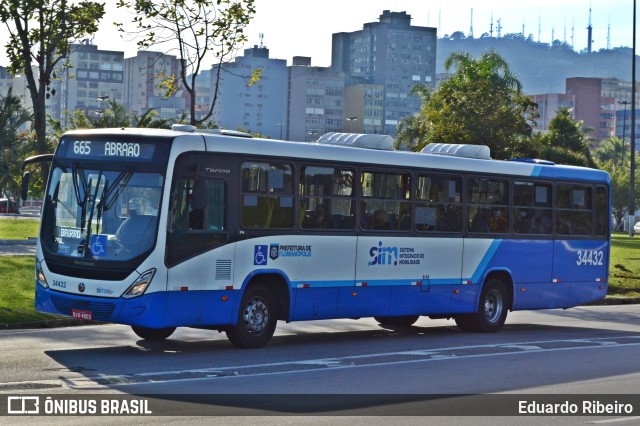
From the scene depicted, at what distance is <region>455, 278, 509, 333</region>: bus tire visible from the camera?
71.6 ft

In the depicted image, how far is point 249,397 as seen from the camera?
12.8m

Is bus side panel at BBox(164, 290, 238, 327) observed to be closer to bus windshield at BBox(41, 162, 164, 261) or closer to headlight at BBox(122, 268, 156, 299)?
headlight at BBox(122, 268, 156, 299)

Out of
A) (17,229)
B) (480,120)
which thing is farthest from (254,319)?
(17,229)

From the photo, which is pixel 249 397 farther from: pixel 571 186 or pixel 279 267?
pixel 571 186

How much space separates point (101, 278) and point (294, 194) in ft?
11.1

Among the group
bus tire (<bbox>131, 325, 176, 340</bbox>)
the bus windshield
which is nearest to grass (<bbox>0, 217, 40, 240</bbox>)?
bus tire (<bbox>131, 325, 176, 340</bbox>)

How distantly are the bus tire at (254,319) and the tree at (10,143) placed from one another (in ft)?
108

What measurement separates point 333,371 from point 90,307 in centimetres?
327

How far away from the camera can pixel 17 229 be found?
61.7 meters

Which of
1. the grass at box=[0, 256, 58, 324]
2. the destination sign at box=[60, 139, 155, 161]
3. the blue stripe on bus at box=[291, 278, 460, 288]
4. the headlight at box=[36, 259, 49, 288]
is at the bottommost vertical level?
the grass at box=[0, 256, 58, 324]

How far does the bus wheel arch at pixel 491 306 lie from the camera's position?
71.6 feet

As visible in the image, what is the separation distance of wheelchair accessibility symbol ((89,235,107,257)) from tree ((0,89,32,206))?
33.3m

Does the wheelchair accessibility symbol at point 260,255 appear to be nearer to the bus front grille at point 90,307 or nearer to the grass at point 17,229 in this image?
the bus front grille at point 90,307

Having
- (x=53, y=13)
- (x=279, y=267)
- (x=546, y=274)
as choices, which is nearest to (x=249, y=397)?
(x=279, y=267)
